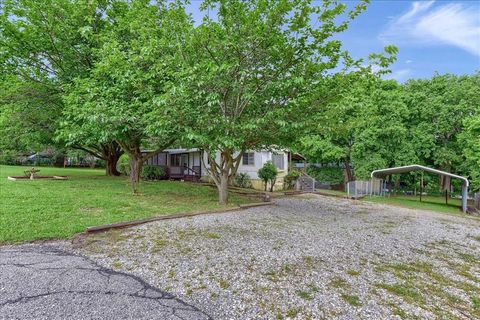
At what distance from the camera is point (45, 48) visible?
1277 centimetres

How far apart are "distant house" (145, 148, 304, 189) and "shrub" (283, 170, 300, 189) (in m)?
0.41

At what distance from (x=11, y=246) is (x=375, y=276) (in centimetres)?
679

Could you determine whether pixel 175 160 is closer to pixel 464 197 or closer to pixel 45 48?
pixel 45 48

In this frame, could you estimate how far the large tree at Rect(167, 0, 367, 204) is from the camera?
26.0 ft

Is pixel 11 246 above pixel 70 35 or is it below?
A: below

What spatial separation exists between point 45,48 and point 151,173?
10030 mm

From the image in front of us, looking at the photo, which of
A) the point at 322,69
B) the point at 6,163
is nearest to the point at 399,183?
the point at 322,69

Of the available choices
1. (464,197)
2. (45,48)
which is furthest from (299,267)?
(464,197)

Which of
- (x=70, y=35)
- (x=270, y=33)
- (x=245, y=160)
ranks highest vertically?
(x=70, y=35)

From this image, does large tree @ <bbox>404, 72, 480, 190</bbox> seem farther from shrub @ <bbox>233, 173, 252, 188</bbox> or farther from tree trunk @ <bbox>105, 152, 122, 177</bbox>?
tree trunk @ <bbox>105, 152, 122, 177</bbox>

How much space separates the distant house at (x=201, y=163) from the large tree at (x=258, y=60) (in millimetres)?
8294

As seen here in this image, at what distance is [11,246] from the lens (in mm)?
5355

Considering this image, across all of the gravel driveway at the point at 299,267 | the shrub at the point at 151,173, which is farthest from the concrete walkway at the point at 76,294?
the shrub at the point at 151,173

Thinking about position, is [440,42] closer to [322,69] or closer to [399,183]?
[322,69]
